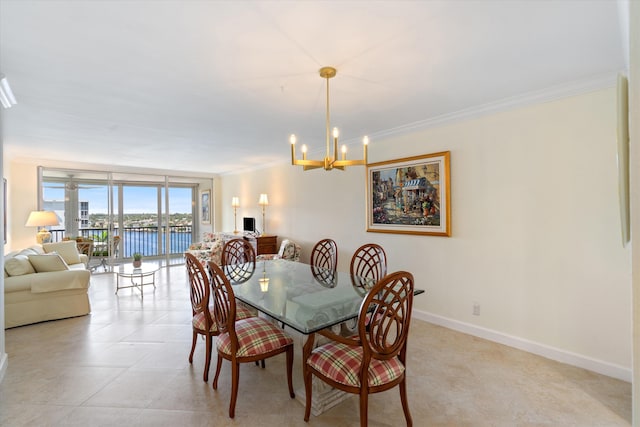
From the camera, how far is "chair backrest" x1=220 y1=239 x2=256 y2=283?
337 centimetres

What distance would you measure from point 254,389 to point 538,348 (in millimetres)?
2581

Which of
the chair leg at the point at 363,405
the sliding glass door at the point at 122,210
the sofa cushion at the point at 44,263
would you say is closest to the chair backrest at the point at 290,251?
the sofa cushion at the point at 44,263

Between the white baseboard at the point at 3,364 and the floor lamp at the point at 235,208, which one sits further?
the floor lamp at the point at 235,208

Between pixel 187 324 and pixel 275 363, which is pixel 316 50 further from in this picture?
pixel 187 324

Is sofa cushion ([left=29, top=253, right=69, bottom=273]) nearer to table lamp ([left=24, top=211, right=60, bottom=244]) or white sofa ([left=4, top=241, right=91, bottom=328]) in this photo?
white sofa ([left=4, top=241, right=91, bottom=328])

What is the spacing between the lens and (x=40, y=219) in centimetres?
528

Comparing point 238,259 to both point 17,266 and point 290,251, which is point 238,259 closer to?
point 290,251

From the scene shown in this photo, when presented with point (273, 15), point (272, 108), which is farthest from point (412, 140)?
point (273, 15)

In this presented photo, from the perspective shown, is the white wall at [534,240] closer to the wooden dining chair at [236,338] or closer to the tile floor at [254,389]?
the tile floor at [254,389]

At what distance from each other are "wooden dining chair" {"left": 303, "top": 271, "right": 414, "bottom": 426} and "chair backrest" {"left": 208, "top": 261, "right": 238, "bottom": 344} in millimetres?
517

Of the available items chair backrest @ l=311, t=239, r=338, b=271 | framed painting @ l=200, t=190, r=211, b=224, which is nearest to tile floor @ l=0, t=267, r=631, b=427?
chair backrest @ l=311, t=239, r=338, b=271

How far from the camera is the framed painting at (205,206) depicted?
824cm

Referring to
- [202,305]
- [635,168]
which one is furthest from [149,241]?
[635,168]

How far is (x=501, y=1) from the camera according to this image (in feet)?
4.95
